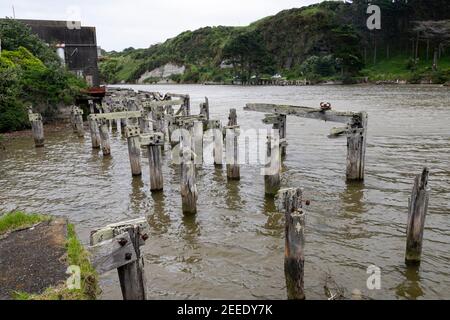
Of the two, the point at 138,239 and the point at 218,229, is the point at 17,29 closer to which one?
the point at 218,229

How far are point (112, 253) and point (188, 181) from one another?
18.7 feet

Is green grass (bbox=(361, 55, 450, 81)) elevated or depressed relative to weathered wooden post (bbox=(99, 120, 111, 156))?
elevated

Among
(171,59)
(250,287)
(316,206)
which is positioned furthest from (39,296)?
(171,59)

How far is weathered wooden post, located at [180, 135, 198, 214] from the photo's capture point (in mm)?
10625

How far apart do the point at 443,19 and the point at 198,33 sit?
307 ft

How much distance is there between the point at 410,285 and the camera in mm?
7469

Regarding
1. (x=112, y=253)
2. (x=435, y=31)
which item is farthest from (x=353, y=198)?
(x=435, y=31)

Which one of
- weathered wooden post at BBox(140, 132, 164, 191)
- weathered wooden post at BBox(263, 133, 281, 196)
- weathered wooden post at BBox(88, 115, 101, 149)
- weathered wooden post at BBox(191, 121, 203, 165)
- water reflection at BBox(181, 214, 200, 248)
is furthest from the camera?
weathered wooden post at BBox(88, 115, 101, 149)

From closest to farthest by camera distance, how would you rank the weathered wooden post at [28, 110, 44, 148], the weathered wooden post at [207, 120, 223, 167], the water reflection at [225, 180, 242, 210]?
1. the water reflection at [225, 180, 242, 210]
2. the weathered wooden post at [207, 120, 223, 167]
3. the weathered wooden post at [28, 110, 44, 148]

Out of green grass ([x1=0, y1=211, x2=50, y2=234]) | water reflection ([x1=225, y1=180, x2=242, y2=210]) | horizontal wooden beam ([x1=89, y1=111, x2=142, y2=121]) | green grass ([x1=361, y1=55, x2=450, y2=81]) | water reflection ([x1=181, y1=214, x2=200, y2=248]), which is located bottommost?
water reflection ([x1=181, y1=214, x2=200, y2=248])

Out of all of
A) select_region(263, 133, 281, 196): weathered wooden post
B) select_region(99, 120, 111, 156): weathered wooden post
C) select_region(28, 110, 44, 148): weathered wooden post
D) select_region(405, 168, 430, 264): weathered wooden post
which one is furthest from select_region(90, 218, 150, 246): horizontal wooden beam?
select_region(28, 110, 44, 148): weathered wooden post

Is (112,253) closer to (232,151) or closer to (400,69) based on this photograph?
(232,151)

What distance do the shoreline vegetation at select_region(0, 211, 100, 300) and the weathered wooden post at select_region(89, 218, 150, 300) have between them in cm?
30

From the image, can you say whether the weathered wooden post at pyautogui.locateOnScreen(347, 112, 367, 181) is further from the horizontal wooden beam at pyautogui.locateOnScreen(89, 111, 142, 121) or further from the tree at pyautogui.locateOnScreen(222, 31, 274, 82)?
the tree at pyautogui.locateOnScreen(222, 31, 274, 82)
